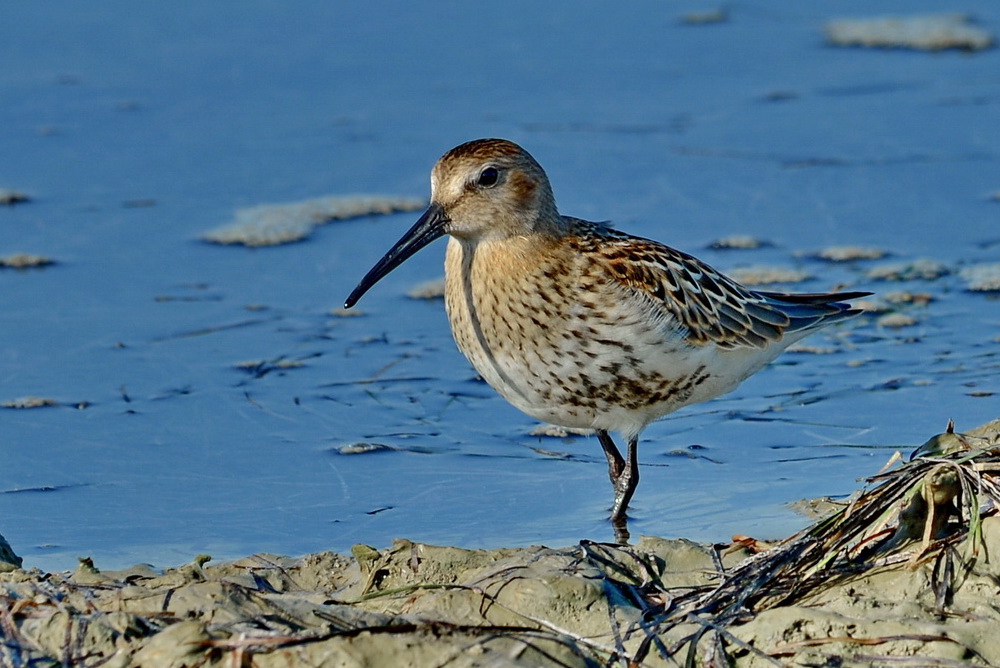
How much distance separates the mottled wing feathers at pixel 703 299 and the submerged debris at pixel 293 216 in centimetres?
344

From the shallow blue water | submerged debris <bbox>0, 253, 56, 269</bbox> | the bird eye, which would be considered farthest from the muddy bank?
submerged debris <bbox>0, 253, 56, 269</bbox>

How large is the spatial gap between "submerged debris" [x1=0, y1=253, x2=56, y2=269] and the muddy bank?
4.49 metres

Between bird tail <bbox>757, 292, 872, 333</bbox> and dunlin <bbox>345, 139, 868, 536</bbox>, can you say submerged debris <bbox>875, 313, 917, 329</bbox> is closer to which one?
bird tail <bbox>757, 292, 872, 333</bbox>

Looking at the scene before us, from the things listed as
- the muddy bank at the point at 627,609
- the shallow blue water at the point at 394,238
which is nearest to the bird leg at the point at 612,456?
the shallow blue water at the point at 394,238

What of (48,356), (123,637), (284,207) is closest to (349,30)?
(284,207)

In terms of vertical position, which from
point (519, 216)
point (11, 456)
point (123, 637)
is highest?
point (519, 216)

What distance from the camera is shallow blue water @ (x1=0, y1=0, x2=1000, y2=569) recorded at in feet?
21.4

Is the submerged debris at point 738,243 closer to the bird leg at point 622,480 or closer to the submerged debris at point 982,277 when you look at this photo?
the submerged debris at point 982,277

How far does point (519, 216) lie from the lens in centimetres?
627

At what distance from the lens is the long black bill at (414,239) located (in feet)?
20.2

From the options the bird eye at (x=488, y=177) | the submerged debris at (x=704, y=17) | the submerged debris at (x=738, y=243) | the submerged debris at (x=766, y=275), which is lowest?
the submerged debris at (x=766, y=275)

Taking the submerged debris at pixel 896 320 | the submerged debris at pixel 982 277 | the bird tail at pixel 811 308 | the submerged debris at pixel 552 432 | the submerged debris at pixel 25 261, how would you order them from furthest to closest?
the submerged debris at pixel 25 261, the submerged debris at pixel 982 277, the submerged debris at pixel 896 320, the submerged debris at pixel 552 432, the bird tail at pixel 811 308

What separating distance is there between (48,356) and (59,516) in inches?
72.1

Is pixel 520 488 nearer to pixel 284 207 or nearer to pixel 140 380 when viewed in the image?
pixel 140 380
